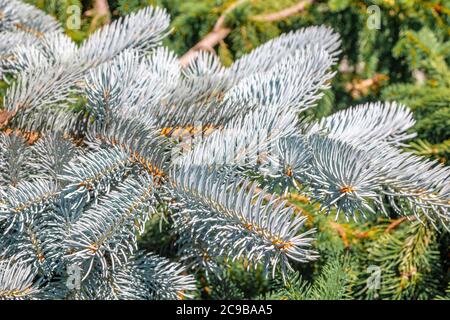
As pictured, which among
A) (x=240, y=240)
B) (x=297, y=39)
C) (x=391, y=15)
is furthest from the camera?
(x=391, y=15)

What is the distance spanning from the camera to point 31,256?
617 millimetres

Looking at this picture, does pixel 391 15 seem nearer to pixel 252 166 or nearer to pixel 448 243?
pixel 448 243

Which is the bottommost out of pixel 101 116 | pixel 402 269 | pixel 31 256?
pixel 402 269

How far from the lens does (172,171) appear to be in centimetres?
60

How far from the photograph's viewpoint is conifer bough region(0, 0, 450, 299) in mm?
558

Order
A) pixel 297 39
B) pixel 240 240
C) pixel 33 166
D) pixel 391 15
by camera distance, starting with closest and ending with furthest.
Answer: pixel 240 240 → pixel 33 166 → pixel 297 39 → pixel 391 15

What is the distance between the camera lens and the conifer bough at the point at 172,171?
1.83 ft

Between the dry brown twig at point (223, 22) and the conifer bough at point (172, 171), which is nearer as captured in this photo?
the conifer bough at point (172, 171)

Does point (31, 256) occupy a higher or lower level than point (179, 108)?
lower

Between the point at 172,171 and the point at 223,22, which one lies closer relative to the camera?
the point at 172,171

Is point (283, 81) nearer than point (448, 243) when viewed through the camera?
Yes

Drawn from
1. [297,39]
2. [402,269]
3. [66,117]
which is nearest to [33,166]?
[66,117]

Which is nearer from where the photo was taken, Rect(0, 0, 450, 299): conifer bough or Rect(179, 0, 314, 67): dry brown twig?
Rect(0, 0, 450, 299): conifer bough
